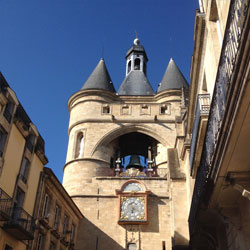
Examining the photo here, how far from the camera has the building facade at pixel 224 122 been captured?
4.08m

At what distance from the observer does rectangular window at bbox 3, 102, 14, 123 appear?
446 inches

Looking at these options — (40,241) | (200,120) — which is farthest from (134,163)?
(200,120)

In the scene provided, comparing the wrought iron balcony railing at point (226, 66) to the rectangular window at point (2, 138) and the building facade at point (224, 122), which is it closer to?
the building facade at point (224, 122)

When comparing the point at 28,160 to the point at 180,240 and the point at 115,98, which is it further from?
the point at 115,98

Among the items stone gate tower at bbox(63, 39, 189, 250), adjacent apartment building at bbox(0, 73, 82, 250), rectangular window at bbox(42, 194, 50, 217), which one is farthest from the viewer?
stone gate tower at bbox(63, 39, 189, 250)

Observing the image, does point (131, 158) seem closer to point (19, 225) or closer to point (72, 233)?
point (72, 233)

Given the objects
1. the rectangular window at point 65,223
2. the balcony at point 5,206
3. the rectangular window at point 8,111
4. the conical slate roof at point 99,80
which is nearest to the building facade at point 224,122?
the balcony at point 5,206

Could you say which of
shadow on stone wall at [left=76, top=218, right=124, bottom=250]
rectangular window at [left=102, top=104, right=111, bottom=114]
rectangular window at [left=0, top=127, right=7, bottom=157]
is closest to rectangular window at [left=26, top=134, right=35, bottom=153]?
rectangular window at [left=0, top=127, right=7, bottom=157]

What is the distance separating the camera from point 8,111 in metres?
11.6

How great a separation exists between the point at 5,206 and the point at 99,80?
58.7 ft

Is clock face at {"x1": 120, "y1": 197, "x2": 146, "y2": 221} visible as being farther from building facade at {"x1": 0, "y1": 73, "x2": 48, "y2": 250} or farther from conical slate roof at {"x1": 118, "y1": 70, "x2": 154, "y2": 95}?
conical slate roof at {"x1": 118, "y1": 70, "x2": 154, "y2": 95}

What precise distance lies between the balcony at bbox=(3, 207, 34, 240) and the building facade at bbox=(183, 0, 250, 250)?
5478 mm

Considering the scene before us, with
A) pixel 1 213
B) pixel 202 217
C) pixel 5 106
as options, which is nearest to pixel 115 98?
pixel 5 106

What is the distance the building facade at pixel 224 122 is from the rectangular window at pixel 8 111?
20.5ft
